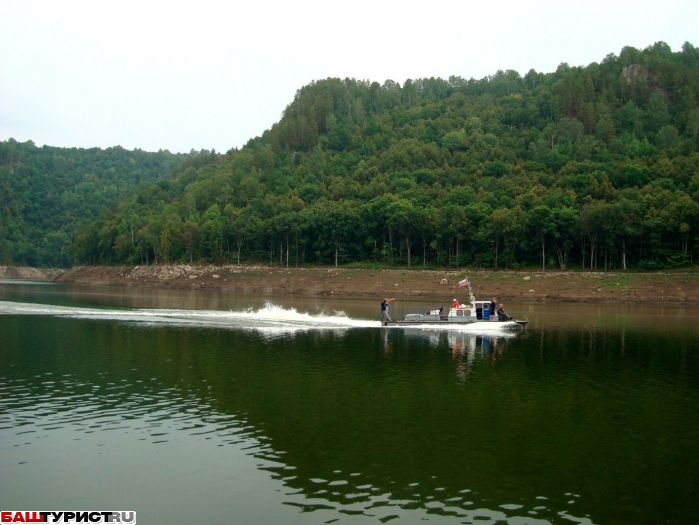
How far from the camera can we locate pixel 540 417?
22844 mm

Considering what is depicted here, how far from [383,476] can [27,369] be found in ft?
72.0

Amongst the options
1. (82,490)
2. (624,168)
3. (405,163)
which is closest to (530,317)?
(82,490)

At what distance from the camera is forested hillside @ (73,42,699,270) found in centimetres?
10481

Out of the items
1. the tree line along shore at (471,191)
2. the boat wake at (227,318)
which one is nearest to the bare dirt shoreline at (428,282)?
the tree line along shore at (471,191)

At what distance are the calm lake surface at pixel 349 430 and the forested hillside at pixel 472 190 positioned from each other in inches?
2597

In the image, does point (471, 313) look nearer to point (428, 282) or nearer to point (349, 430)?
point (349, 430)

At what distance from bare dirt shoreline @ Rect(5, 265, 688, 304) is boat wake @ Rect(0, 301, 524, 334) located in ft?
111

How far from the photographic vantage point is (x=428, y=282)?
318 feet

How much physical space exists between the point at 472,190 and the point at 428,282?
41.8m

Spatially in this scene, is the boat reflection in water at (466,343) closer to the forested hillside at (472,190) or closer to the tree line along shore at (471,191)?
the tree line along shore at (471,191)

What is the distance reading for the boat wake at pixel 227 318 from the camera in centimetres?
5078

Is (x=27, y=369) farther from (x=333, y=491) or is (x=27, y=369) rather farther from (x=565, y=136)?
(x=565, y=136)

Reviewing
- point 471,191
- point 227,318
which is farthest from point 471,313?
point 471,191

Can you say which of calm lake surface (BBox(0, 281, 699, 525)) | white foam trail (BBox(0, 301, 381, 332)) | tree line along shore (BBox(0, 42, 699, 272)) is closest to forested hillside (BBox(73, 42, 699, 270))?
tree line along shore (BBox(0, 42, 699, 272))
